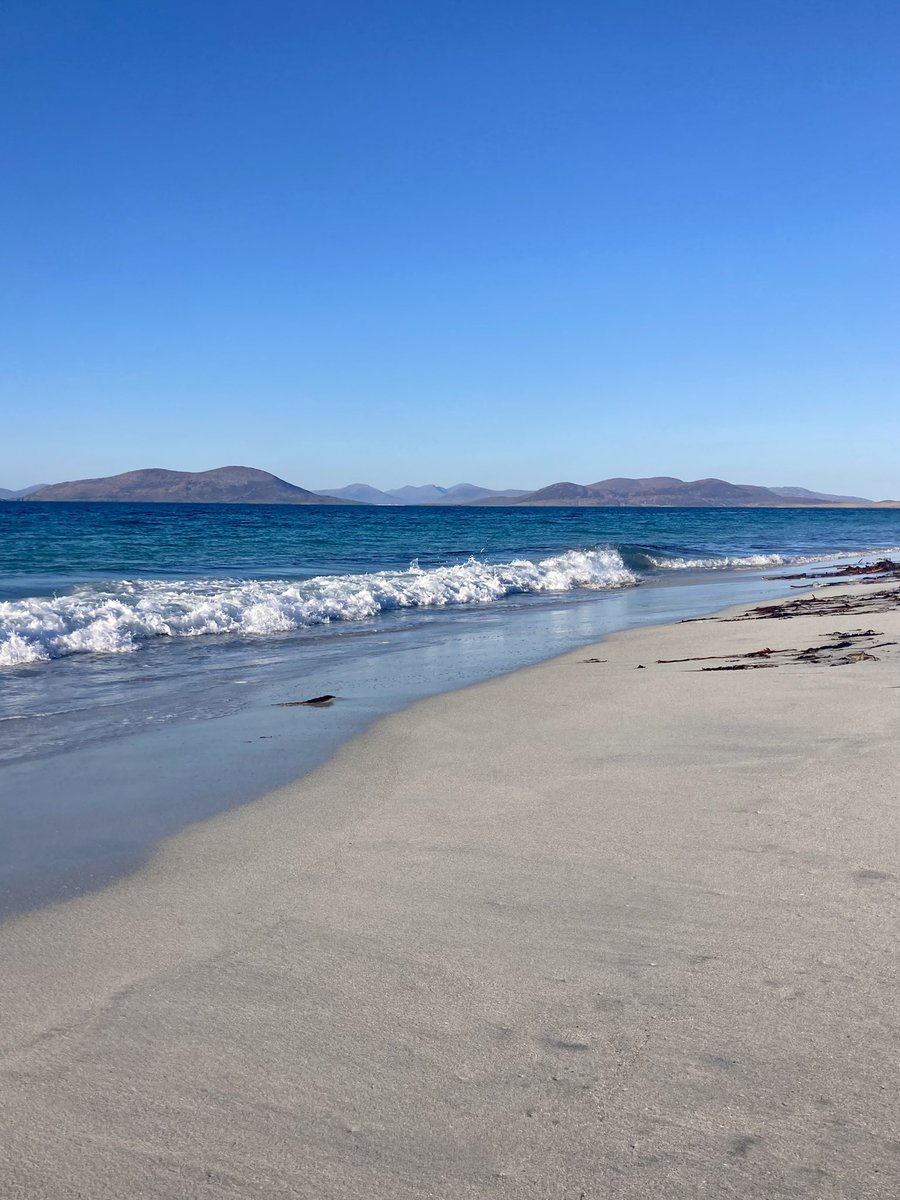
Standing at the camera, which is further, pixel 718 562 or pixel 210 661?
pixel 718 562

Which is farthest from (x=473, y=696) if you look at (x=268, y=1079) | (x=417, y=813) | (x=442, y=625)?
(x=442, y=625)

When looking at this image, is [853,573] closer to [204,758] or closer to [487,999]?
[204,758]

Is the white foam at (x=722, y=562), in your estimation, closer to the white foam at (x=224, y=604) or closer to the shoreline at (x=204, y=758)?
the white foam at (x=224, y=604)

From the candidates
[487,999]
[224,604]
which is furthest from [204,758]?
[224,604]

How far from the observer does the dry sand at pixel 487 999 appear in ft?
6.49

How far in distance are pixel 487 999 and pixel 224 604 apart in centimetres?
1169

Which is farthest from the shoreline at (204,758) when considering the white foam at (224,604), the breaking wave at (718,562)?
the breaking wave at (718,562)

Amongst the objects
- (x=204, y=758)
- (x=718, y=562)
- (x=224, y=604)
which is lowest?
(x=204, y=758)

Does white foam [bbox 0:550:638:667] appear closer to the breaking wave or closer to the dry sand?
the breaking wave

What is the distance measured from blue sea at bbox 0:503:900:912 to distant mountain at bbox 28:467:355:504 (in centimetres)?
10971

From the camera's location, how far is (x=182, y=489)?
140 meters

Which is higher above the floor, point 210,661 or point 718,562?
point 718,562

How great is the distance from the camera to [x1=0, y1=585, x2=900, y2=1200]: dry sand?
1.98m

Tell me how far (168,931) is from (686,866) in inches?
73.7
